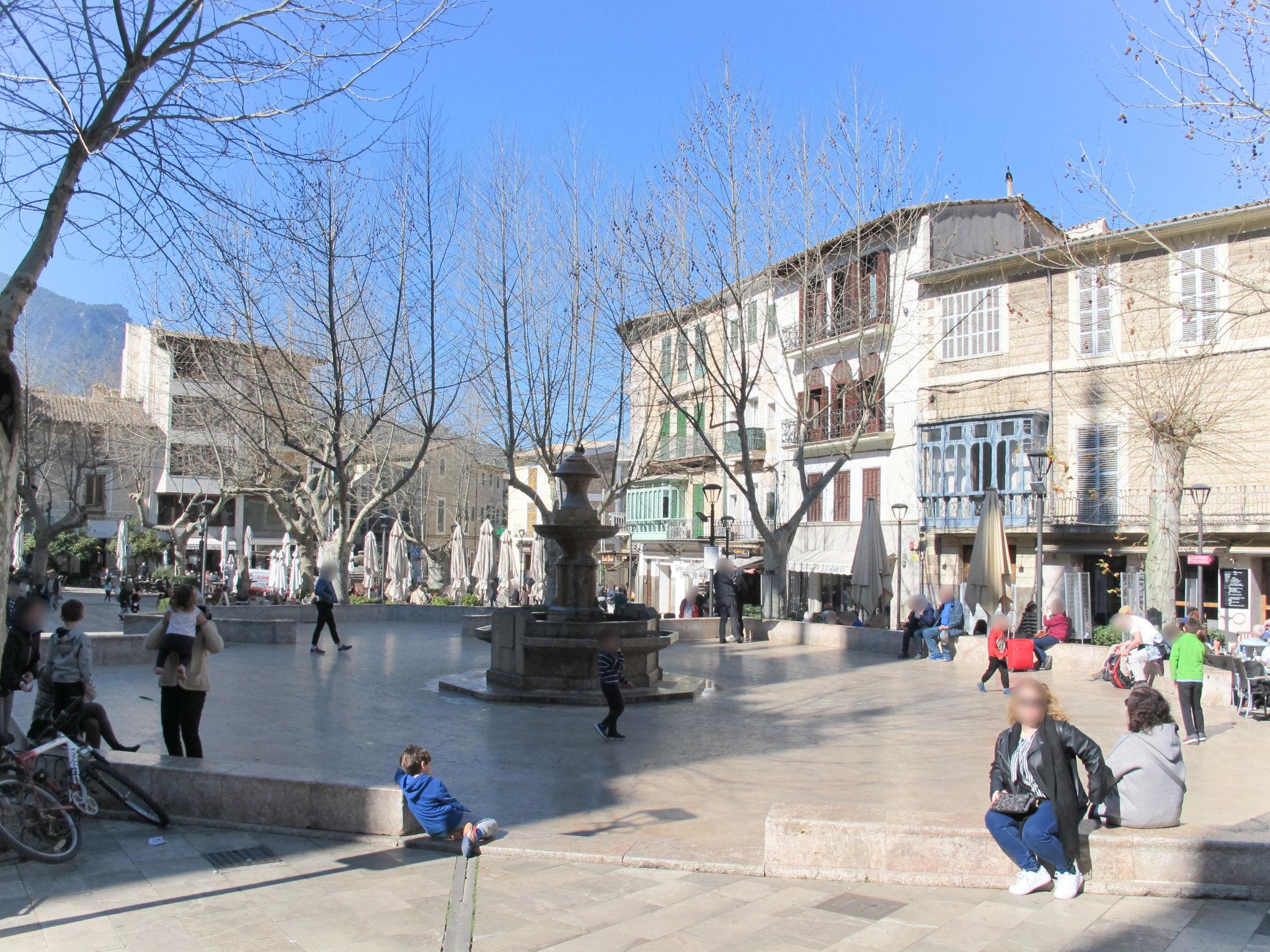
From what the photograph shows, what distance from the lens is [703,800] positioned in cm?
764

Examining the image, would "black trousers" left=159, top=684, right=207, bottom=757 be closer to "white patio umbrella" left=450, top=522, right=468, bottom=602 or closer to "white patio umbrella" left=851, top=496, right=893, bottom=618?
"white patio umbrella" left=851, top=496, right=893, bottom=618

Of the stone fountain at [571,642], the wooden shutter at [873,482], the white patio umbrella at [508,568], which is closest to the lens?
the stone fountain at [571,642]

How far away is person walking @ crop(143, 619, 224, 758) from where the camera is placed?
753 centimetres

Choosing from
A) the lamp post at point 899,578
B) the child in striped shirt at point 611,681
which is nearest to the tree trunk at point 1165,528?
the lamp post at point 899,578

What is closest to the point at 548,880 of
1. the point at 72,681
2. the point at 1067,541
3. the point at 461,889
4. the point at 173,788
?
the point at 461,889

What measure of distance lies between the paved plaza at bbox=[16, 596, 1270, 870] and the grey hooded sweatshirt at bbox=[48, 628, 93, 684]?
57.6 inches

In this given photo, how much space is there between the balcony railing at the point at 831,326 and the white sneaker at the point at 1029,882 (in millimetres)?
17714

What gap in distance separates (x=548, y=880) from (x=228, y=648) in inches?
537

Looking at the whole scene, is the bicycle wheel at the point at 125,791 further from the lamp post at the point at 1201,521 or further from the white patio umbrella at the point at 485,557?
Answer: the white patio umbrella at the point at 485,557

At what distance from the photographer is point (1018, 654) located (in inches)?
531

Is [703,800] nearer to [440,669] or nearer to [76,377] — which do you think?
[440,669]

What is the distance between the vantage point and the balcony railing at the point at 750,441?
123 feet

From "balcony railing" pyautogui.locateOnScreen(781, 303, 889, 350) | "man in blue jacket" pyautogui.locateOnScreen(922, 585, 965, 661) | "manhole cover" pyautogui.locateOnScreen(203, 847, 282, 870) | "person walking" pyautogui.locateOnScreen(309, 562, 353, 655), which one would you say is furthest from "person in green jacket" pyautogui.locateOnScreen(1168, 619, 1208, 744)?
"balcony railing" pyautogui.locateOnScreen(781, 303, 889, 350)

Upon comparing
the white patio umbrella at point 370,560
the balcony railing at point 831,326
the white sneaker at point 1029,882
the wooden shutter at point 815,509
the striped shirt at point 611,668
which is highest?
the balcony railing at point 831,326
